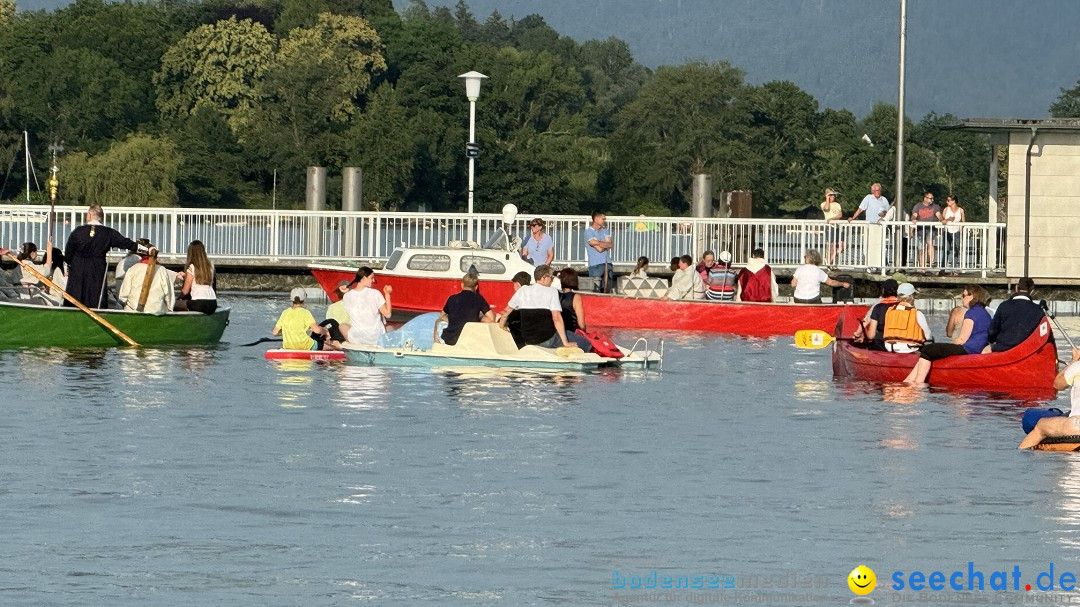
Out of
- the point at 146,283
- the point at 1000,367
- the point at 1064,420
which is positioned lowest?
the point at 1064,420

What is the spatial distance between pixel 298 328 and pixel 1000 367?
868 cm

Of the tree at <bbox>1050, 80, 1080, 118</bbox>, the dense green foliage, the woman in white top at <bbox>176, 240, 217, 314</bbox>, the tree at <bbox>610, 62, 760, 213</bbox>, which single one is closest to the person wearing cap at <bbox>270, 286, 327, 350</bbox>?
the woman in white top at <bbox>176, 240, 217, 314</bbox>

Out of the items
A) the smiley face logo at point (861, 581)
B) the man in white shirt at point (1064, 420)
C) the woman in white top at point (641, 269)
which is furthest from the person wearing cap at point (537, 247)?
the smiley face logo at point (861, 581)

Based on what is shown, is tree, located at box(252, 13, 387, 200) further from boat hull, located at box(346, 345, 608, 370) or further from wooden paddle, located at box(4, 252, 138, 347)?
boat hull, located at box(346, 345, 608, 370)

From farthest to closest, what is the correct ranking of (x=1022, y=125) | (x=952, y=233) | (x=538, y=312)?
(x=952, y=233)
(x=1022, y=125)
(x=538, y=312)

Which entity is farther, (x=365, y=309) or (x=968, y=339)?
(x=365, y=309)

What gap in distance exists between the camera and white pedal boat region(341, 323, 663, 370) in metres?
24.2

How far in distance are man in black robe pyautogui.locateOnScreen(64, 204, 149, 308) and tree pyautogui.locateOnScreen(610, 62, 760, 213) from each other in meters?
90.0

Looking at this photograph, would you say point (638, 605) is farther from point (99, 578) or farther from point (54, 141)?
point (54, 141)

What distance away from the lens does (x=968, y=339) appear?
24594mm

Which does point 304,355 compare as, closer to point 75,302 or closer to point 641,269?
point 75,302

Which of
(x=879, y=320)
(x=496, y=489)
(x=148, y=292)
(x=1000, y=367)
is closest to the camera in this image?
(x=496, y=489)

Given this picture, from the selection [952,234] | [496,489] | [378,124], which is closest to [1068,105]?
[378,124]

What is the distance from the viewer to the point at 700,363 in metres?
28.9
